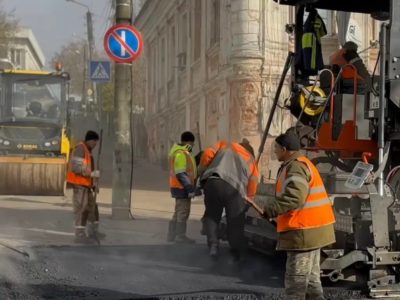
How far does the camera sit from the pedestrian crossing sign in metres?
14.8

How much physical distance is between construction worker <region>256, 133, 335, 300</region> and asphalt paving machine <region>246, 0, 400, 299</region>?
83cm

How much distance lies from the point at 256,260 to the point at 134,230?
121 inches

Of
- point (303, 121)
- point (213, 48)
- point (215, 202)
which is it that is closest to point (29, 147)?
point (213, 48)

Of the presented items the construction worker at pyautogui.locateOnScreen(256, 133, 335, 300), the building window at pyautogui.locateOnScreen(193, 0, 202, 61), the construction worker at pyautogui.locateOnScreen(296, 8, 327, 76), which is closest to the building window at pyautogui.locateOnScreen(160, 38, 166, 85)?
the building window at pyautogui.locateOnScreen(193, 0, 202, 61)

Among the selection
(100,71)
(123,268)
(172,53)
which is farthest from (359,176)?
(172,53)

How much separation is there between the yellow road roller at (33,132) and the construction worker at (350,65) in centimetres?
940

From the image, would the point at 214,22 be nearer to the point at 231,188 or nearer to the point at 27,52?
the point at 231,188

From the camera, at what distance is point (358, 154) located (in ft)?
24.0

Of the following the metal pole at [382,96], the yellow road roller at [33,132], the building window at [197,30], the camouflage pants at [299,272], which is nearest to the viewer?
the camouflage pants at [299,272]

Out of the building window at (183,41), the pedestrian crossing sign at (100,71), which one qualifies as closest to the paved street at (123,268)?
the pedestrian crossing sign at (100,71)

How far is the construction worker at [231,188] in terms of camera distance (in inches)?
→ 319

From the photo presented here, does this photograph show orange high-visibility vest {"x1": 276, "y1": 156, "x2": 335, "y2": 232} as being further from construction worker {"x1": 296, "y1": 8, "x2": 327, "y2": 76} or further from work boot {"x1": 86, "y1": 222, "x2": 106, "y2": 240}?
work boot {"x1": 86, "y1": 222, "x2": 106, "y2": 240}

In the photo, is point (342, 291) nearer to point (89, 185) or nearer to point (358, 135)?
point (358, 135)

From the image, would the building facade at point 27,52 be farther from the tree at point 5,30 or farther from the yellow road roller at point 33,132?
the yellow road roller at point 33,132
